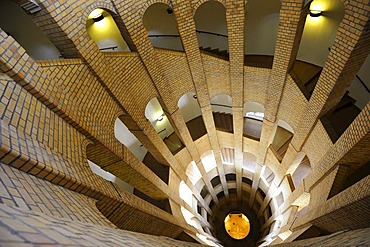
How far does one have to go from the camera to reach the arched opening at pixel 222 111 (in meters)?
13.0

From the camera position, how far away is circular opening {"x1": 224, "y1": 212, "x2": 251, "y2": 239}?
20.1 m

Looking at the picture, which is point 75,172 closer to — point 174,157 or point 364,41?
point 364,41

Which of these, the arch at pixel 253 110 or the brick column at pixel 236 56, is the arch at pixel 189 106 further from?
the brick column at pixel 236 56

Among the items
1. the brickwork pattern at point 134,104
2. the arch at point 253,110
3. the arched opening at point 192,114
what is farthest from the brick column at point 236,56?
the arch at point 253,110

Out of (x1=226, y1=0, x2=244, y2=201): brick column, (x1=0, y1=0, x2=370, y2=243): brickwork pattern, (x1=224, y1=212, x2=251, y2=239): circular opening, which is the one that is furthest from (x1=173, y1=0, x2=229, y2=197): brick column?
(x1=224, y1=212, x2=251, y2=239): circular opening

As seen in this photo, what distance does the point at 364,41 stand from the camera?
5270 mm

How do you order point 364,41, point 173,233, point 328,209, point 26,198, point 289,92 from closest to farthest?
point 26,198
point 364,41
point 328,209
point 289,92
point 173,233

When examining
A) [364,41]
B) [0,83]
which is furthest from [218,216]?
[0,83]

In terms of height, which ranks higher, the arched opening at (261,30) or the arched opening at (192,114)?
the arched opening at (261,30)

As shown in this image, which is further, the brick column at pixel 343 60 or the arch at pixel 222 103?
the arch at pixel 222 103

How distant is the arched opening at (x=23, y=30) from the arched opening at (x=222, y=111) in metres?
7.44

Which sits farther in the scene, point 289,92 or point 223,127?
point 223,127

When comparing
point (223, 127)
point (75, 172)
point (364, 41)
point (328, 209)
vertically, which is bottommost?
point (75, 172)

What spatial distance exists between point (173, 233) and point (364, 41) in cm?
750
